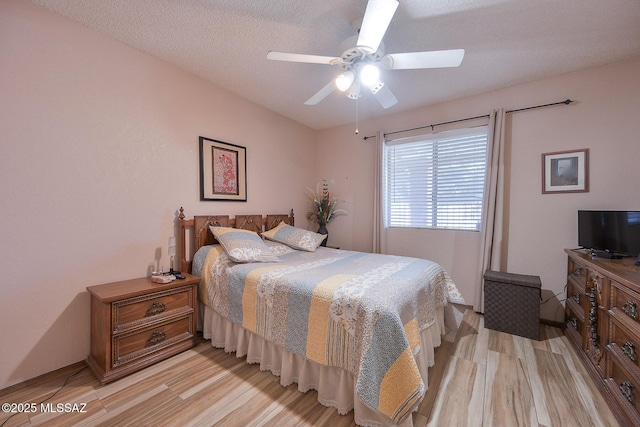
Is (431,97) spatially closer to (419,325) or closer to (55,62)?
(419,325)

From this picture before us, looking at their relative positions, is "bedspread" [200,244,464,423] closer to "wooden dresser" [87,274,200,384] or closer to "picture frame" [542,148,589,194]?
"wooden dresser" [87,274,200,384]

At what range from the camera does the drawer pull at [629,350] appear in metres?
1.38

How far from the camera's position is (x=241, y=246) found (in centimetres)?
237

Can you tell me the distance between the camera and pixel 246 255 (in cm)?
230

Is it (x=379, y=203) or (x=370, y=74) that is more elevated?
(x=370, y=74)

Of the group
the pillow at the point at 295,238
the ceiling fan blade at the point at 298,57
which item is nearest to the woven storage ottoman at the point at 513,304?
the pillow at the point at 295,238

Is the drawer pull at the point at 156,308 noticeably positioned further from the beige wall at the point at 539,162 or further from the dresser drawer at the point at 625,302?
the dresser drawer at the point at 625,302

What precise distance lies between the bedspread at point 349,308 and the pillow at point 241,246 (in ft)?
A: 0.32

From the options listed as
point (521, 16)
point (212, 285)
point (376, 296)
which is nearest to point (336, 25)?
point (521, 16)

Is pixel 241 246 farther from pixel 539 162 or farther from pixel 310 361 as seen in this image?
pixel 539 162

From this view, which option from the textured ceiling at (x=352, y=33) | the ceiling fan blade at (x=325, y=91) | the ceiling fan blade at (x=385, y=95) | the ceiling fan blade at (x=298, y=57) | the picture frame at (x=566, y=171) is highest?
the textured ceiling at (x=352, y=33)

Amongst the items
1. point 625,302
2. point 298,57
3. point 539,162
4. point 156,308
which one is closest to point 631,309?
point 625,302

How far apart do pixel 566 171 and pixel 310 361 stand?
10.00 ft

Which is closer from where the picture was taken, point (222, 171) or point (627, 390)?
point (627, 390)
